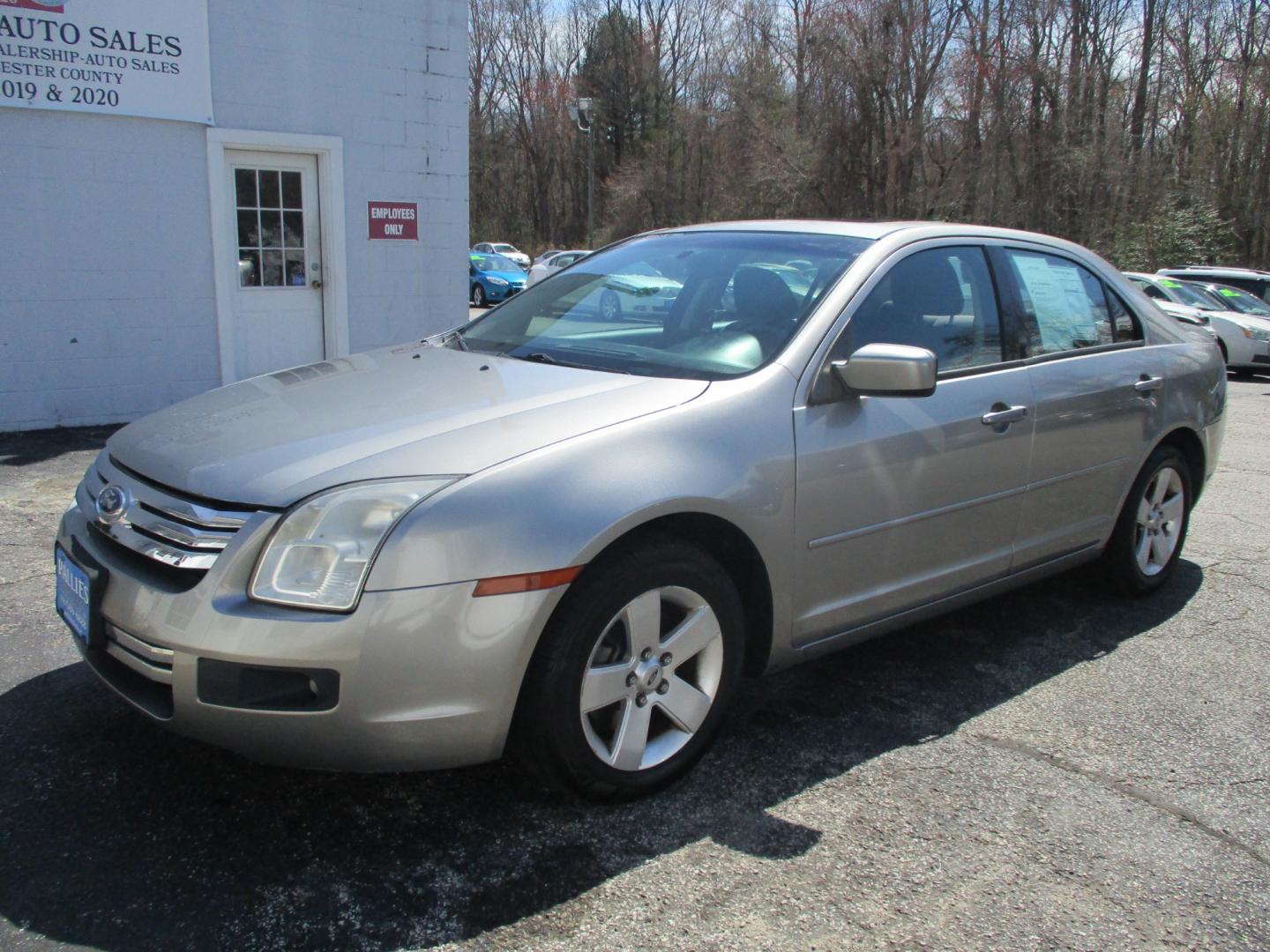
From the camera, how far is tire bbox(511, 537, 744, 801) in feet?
8.60

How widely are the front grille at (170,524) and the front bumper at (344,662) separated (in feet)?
0.18

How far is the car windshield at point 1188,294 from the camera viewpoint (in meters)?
16.0

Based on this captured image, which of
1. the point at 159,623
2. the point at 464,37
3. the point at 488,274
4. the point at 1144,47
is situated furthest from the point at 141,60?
the point at 1144,47

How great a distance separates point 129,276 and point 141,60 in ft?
5.21

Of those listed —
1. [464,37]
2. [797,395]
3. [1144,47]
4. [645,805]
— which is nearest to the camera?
[645,805]

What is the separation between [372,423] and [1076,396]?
2.72 meters

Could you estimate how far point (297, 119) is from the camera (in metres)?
8.59

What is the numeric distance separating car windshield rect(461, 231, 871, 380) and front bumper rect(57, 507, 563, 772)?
3.67 feet

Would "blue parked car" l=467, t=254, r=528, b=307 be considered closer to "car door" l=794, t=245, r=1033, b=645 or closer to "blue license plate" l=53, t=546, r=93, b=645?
"car door" l=794, t=245, r=1033, b=645

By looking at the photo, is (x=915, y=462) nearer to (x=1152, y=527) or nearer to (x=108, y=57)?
(x=1152, y=527)

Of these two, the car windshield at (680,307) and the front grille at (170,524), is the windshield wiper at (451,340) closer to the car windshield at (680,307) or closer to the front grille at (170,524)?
the car windshield at (680,307)

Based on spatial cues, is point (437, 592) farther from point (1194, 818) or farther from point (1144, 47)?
point (1144, 47)

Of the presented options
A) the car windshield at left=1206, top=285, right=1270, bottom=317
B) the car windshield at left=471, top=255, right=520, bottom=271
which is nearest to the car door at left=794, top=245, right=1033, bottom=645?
the car windshield at left=1206, top=285, right=1270, bottom=317

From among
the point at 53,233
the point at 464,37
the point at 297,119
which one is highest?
the point at 464,37
